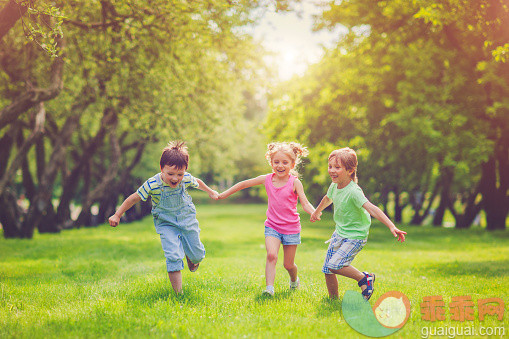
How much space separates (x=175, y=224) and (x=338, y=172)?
86.7 inches

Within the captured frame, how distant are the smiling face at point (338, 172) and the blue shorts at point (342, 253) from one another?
0.72m

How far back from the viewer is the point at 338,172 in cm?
538

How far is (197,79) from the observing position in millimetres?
13109

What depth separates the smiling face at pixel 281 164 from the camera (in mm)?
5887

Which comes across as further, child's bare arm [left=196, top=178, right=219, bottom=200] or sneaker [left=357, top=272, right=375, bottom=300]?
child's bare arm [left=196, top=178, right=219, bottom=200]

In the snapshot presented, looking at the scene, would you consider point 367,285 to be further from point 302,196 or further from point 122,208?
point 122,208

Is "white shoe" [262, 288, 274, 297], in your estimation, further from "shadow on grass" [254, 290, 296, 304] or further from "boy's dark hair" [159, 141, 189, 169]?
"boy's dark hair" [159, 141, 189, 169]

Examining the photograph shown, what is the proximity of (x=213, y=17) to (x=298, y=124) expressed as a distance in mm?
11397

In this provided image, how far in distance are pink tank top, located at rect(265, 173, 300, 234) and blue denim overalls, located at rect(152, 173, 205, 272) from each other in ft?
3.48

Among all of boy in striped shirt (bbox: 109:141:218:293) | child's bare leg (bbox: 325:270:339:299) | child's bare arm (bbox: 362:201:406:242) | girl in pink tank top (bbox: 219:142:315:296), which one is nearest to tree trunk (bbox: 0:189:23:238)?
boy in striped shirt (bbox: 109:141:218:293)

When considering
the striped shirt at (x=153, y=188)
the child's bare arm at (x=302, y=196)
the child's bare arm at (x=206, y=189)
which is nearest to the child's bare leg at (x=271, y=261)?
the child's bare arm at (x=302, y=196)

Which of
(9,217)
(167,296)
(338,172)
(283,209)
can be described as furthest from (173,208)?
(9,217)

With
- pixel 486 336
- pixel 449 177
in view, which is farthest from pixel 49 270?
pixel 449 177

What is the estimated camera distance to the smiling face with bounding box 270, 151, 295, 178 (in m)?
5.89
